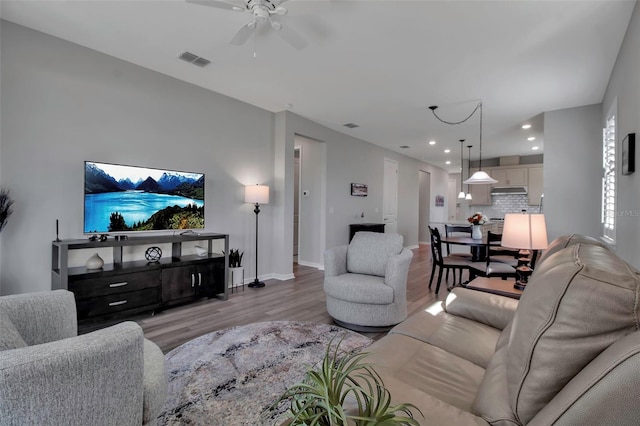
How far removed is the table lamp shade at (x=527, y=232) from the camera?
224 centimetres

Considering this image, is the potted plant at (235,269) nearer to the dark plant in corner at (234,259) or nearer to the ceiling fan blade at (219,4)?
the dark plant in corner at (234,259)

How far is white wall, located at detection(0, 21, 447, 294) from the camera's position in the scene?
9.14ft

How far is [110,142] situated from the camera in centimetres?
332

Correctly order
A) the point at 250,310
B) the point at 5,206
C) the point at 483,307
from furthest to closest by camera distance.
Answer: the point at 250,310
the point at 5,206
the point at 483,307

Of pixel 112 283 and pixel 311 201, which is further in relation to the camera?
pixel 311 201

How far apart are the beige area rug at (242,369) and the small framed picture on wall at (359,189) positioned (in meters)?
3.99

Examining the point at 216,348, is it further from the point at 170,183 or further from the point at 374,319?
the point at 170,183

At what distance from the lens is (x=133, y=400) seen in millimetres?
1186

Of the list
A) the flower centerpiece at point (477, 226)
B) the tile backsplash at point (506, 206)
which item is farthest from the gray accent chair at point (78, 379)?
the tile backsplash at point (506, 206)

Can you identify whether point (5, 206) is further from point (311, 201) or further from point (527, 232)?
point (311, 201)

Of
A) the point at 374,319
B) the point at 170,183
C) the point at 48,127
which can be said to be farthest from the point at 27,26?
the point at 374,319

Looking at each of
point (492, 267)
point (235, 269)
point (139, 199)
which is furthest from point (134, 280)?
point (492, 267)

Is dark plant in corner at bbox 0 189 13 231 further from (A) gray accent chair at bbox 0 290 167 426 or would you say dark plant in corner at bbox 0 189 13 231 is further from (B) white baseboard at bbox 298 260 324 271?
(B) white baseboard at bbox 298 260 324 271

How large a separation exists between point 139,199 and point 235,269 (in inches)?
60.3
